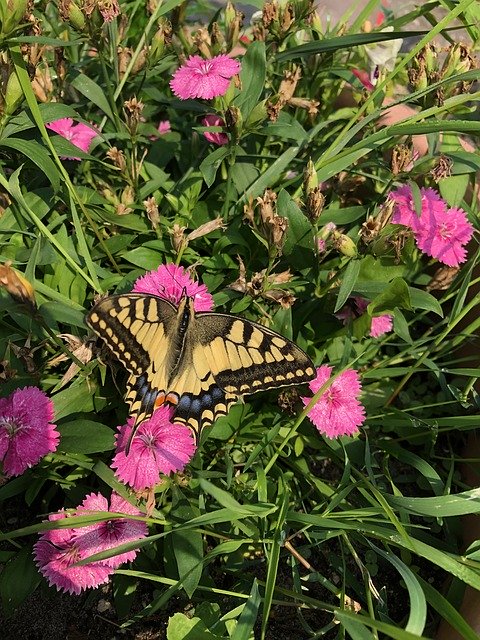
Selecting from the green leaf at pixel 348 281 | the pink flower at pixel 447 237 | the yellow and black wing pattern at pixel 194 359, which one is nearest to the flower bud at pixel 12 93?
the yellow and black wing pattern at pixel 194 359

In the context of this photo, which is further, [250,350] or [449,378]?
[449,378]

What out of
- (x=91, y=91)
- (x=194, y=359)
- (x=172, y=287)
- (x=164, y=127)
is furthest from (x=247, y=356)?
(x=164, y=127)

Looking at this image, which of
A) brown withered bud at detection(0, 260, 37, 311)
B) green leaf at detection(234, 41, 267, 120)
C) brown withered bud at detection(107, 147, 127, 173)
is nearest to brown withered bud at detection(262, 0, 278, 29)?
green leaf at detection(234, 41, 267, 120)

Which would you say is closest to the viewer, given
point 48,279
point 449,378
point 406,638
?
point 406,638

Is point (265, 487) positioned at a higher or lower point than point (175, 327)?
lower

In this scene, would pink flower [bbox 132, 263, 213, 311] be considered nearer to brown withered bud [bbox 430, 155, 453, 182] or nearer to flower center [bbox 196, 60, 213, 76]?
flower center [bbox 196, 60, 213, 76]

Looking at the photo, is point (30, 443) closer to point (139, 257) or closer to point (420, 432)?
point (139, 257)

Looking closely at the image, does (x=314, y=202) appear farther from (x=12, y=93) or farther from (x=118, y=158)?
(x=12, y=93)

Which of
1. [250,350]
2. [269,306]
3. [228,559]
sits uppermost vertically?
[250,350]

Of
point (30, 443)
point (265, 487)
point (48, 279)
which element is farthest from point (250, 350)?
point (48, 279)
